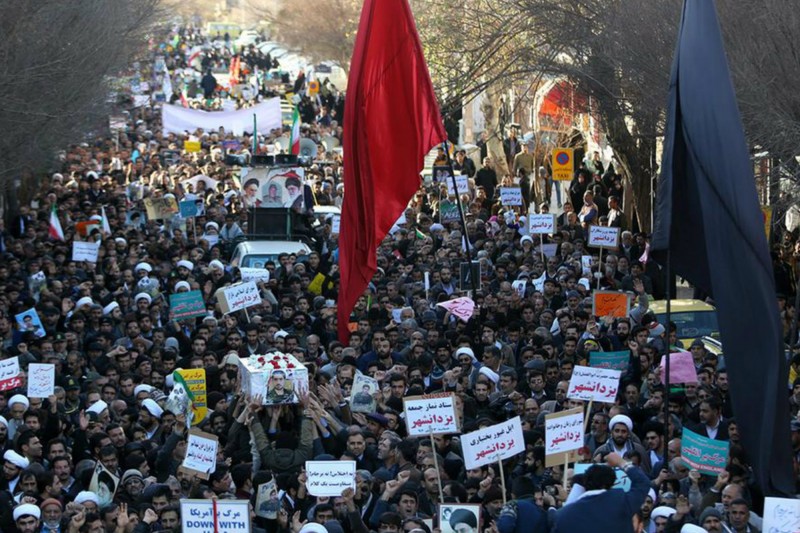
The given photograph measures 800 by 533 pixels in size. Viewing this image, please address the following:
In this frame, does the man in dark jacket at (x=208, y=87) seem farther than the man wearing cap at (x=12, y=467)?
Yes

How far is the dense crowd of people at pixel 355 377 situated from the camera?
1192 centimetres

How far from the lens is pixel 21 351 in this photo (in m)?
17.7

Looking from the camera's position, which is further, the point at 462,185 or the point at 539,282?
the point at 462,185

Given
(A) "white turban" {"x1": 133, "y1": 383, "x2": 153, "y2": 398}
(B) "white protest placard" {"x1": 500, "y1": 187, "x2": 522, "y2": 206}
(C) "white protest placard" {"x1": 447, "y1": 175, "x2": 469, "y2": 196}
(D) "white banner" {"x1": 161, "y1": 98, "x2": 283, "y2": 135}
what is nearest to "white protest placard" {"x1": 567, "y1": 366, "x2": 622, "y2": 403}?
(A) "white turban" {"x1": 133, "y1": 383, "x2": 153, "y2": 398}

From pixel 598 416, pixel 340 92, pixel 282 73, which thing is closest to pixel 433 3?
pixel 598 416

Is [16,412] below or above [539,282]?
below

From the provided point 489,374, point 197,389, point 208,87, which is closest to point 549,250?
point 489,374

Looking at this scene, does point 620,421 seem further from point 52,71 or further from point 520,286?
point 52,71

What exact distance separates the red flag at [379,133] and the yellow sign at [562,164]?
10453mm

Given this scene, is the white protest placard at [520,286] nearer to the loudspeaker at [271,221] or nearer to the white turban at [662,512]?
the loudspeaker at [271,221]

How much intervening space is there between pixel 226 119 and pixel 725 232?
3602 centimetres

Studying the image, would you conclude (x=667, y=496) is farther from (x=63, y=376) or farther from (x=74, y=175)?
(x=74, y=175)

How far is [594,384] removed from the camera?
44.9ft

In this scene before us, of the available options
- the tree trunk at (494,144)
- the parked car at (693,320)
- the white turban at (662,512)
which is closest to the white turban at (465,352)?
the parked car at (693,320)
